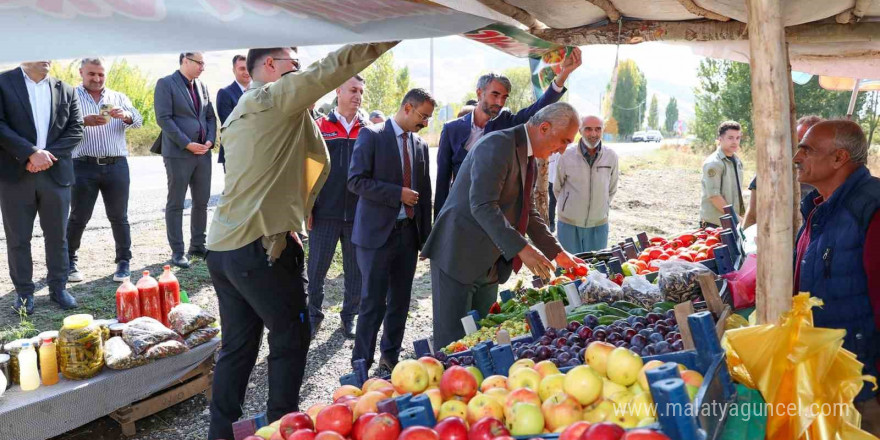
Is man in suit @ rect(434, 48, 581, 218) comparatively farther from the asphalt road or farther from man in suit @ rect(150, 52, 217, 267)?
the asphalt road

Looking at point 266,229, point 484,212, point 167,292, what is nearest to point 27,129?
point 167,292

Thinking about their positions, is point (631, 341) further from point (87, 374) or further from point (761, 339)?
point (87, 374)

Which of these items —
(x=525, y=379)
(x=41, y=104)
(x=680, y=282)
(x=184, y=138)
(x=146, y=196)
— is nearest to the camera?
(x=525, y=379)

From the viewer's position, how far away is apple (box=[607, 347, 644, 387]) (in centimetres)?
205

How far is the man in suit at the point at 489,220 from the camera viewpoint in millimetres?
3578

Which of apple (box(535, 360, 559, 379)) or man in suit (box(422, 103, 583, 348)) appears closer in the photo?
apple (box(535, 360, 559, 379))

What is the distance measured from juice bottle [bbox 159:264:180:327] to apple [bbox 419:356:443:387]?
2.60m

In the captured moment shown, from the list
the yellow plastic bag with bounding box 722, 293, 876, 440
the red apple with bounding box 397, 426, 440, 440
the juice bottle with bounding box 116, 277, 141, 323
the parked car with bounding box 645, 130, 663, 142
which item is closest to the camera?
the red apple with bounding box 397, 426, 440, 440

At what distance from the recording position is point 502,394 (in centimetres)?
207

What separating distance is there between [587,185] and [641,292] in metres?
2.65

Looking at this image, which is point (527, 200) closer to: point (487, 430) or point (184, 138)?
point (487, 430)

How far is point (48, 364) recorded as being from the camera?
3613 millimetres

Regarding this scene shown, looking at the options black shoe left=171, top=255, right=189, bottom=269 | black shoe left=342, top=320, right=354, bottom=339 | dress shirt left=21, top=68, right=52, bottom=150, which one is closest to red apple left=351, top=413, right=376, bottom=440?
black shoe left=342, top=320, right=354, bottom=339

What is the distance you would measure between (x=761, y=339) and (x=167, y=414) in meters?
3.45
